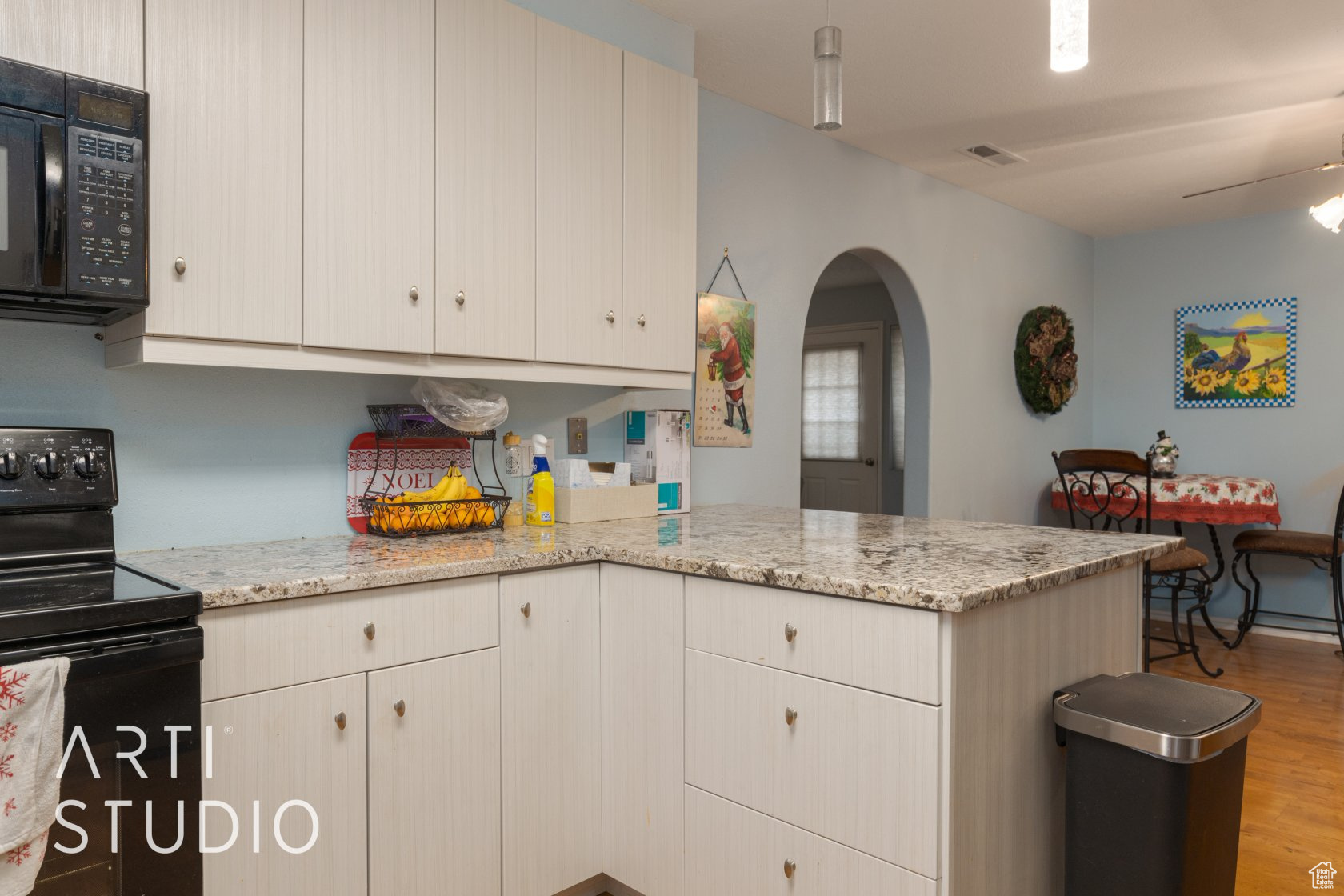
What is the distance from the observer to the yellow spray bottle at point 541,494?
2.41 meters

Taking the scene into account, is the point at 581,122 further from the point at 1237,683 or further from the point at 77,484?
the point at 1237,683

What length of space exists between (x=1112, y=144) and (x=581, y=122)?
2.87 meters

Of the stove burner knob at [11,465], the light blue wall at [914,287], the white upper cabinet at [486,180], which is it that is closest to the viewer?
the stove burner knob at [11,465]

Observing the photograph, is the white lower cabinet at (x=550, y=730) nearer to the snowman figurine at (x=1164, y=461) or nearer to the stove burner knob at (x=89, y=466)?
the stove burner knob at (x=89, y=466)

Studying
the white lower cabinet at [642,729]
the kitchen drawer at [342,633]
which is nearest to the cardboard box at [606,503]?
the white lower cabinet at [642,729]

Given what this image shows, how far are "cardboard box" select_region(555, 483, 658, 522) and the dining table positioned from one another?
310 centimetres

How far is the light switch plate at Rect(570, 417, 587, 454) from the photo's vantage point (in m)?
2.76

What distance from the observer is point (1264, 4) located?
2.68 meters

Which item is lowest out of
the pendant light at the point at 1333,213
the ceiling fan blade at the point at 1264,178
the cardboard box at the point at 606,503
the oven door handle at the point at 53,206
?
the cardboard box at the point at 606,503

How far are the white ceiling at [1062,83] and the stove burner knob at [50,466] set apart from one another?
2117 mm

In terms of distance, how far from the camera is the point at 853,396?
6.50m

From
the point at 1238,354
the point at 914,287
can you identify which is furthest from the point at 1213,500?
the point at 914,287

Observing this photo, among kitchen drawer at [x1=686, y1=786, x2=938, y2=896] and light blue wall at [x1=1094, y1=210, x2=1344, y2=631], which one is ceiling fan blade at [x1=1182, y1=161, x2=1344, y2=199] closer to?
light blue wall at [x1=1094, y1=210, x2=1344, y2=631]

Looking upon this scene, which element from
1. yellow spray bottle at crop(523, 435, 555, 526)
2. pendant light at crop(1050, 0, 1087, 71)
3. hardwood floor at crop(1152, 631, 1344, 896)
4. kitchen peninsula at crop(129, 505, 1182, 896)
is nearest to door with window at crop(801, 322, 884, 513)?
hardwood floor at crop(1152, 631, 1344, 896)
